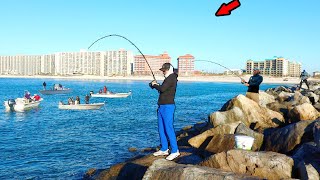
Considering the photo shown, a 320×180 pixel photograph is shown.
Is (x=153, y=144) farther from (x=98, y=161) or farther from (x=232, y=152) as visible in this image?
(x=232, y=152)

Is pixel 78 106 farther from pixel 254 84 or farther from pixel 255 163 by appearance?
pixel 255 163

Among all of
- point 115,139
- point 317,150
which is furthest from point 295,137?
point 115,139

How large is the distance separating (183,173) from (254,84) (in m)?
9.99

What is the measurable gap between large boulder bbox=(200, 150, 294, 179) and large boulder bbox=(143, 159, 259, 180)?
0.65 metres

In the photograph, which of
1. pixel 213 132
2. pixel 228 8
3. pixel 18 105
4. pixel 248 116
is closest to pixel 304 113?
pixel 248 116

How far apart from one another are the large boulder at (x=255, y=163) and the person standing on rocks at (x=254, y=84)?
8277 mm

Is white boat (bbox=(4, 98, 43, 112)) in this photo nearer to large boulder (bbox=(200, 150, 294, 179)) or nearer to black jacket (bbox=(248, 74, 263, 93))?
black jacket (bbox=(248, 74, 263, 93))

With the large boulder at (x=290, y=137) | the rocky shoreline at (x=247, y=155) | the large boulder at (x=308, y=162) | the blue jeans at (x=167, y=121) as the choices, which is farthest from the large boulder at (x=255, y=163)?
the large boulder at (x=290, y=137)

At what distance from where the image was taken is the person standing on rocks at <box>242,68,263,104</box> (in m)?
14.9

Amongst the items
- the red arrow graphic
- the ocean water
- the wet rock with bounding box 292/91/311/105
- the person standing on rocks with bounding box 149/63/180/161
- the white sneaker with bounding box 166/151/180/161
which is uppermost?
the red arrow graphic

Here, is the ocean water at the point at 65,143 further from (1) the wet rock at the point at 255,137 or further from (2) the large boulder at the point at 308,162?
(2) the large boulder at the point at 308,162

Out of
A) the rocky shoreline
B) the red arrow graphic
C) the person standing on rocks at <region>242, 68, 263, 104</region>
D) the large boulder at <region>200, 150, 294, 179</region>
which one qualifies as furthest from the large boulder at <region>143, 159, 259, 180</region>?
the person standing on rocks at <region>242, 68, 263, 104</region>

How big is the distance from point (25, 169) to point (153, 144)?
22.1 feet

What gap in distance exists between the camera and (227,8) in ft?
24.6
